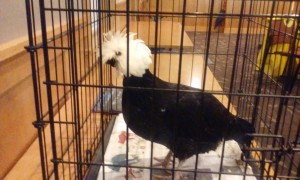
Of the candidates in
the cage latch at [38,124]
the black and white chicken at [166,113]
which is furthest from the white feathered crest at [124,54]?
the cage latch at [38,124]

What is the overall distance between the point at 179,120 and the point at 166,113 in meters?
0.04

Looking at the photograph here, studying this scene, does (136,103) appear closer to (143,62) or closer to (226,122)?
(143,62)

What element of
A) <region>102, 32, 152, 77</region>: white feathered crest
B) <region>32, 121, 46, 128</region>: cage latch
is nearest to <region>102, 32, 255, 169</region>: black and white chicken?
<region>102, 32, 152, 77</region>: white feathered crest

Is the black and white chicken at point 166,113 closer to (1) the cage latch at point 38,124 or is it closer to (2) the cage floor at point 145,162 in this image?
(2) the cage floor at point 145,162

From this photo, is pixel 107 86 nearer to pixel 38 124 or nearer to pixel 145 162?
pixel 38 124

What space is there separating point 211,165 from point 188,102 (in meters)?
0.29

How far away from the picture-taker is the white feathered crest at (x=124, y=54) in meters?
0.82

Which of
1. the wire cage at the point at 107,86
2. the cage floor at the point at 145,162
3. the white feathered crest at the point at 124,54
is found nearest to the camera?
the wire cage at the point at 107,86

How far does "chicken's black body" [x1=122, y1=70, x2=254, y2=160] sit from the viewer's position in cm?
82

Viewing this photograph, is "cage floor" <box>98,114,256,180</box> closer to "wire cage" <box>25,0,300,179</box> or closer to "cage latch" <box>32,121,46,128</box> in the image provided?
"wire cage" <box>25,0,300,179</box>

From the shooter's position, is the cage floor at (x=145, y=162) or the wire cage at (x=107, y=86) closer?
the wire cage at (x=107, y=86)

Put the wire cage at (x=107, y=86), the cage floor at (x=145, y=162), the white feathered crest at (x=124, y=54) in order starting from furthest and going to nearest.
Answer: the cage floor at (x=145, y=162) → the white feathered crest at (x=124, y=54) → the wire cage at (x=107, y=86)

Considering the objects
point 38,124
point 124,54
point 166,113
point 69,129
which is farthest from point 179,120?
point 69,129

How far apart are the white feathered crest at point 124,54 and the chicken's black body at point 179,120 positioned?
0.10 ft
